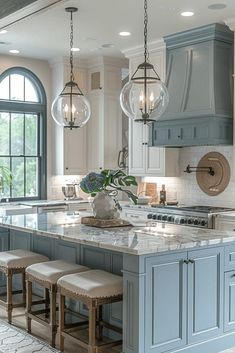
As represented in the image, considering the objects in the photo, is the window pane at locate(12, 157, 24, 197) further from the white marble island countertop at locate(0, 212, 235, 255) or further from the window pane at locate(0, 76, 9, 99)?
the white marble island countertop at locate(0, 212, 235, 255)

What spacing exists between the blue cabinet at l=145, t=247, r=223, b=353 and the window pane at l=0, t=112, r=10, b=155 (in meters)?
4.90

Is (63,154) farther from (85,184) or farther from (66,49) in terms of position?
(85,184)

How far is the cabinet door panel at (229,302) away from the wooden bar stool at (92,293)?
877 millimetres

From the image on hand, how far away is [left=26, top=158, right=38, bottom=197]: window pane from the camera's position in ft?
27.6

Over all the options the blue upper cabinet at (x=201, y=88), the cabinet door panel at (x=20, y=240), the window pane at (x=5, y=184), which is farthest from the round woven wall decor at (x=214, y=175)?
the window pane at (x=5, y=184)

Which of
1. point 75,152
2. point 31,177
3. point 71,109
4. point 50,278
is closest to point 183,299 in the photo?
point 50,278

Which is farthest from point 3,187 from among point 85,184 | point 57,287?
point 57,287

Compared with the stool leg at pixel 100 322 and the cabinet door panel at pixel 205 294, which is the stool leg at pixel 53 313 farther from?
the cabinet door panel at pixel 205 294

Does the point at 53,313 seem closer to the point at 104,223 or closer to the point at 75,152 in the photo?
the point at 104,223

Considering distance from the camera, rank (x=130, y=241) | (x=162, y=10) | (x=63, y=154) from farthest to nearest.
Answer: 1. (x=63, y=154)
2. (x=162, y=10)
3. (x=130, y=241)

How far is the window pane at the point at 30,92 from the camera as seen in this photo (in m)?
8.36

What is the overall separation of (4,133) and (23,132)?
0.35m

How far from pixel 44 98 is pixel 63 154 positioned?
3.34 feet

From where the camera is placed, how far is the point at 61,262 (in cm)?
464
